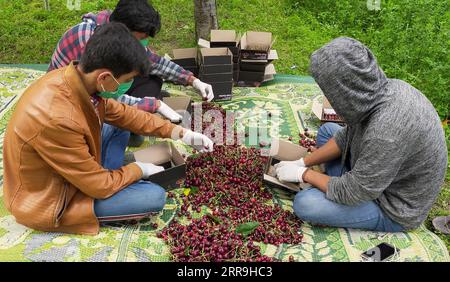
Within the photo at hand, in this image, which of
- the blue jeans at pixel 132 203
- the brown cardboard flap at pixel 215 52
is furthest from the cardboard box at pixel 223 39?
the blue jeans at pixel 132 203

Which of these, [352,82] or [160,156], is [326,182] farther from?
[160,156]

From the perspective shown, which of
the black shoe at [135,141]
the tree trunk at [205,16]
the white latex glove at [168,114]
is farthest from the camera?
the tree trunk at [205,16]

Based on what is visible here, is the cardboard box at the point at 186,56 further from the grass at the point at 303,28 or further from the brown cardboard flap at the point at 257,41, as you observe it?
the grass at the point at 303,28

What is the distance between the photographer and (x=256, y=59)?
15.1 feet

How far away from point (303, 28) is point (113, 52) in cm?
427

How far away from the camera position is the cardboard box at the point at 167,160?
310 cm

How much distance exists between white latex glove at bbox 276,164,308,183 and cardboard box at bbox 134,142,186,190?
2.28 ft

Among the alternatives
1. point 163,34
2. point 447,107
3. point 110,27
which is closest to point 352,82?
point 110,27

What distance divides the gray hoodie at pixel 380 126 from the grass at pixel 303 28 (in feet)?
5.99

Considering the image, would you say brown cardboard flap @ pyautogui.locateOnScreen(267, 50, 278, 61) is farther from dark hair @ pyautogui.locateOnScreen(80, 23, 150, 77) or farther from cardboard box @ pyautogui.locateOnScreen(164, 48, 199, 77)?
dark hair @ pyautogui.locateOnScreen(80, 23, 150, 77)

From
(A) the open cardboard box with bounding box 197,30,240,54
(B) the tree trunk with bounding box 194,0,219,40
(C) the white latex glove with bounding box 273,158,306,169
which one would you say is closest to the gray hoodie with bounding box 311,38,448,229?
(C) the white latex glove with bounding box 273,158,306,169

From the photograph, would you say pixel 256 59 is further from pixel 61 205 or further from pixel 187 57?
pixel 61 205

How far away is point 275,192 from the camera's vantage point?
333 cm

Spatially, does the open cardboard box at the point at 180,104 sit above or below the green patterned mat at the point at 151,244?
above
